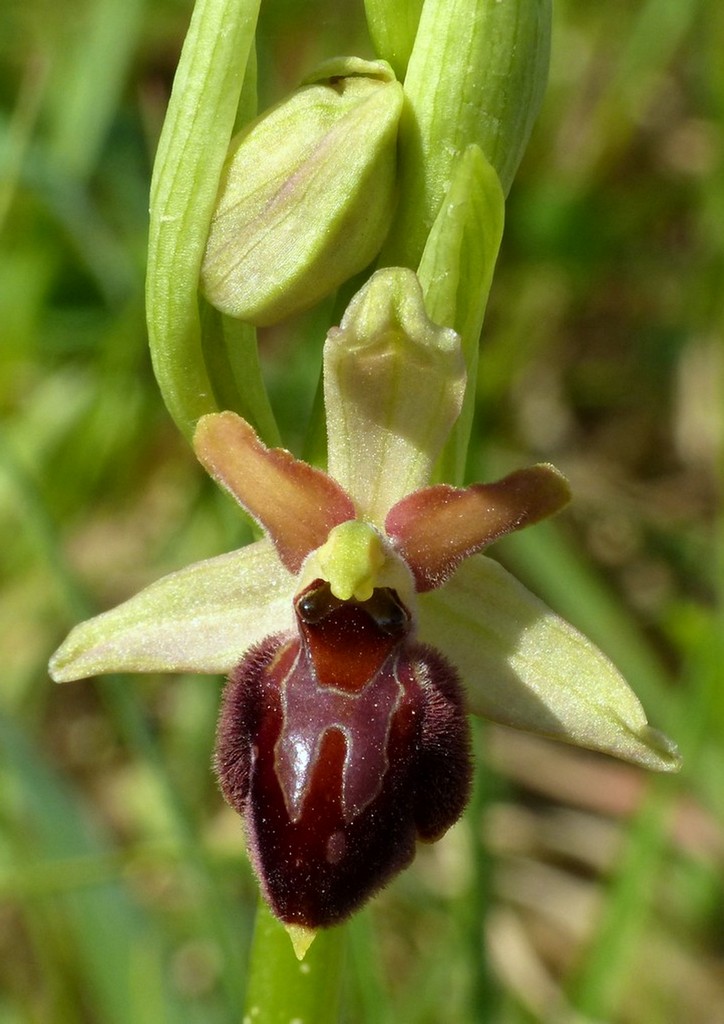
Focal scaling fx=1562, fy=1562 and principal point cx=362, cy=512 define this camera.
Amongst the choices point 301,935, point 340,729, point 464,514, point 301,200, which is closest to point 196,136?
point 301,200

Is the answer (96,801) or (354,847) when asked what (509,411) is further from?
(354,847)

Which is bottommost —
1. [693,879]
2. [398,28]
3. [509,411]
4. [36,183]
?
[693,879]

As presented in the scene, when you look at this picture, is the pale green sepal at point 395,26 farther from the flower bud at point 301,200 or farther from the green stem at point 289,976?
the green stem at point 289,976

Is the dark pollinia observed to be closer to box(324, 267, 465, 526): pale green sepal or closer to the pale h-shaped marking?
the pale h-shaped marking

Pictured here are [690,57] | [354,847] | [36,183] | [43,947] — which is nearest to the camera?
[354,847]

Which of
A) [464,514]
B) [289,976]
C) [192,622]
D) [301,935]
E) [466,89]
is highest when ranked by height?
[466,89]

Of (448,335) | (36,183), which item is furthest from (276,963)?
(36,183)

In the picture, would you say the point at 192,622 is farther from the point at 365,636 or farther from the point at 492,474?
the point at 492,474
